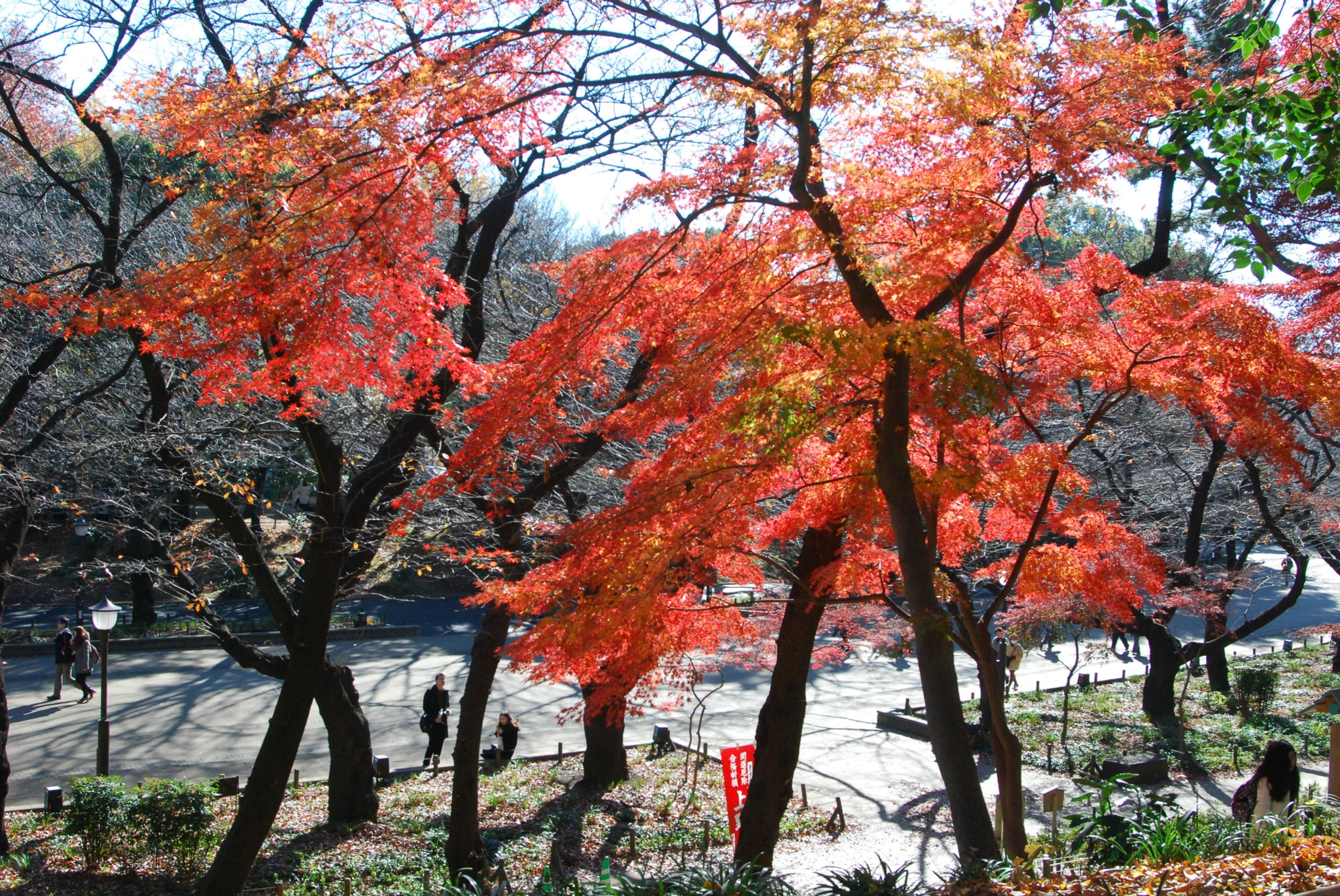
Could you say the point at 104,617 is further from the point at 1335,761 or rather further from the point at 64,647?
the point at 1335,761

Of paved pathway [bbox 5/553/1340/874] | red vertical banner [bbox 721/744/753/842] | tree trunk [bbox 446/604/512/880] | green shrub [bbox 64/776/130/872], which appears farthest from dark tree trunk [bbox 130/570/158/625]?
red vertical banner [bbox 721/744/753/842]

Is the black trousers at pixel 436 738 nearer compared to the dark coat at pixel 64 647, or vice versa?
the black trousers at pixel 436 738

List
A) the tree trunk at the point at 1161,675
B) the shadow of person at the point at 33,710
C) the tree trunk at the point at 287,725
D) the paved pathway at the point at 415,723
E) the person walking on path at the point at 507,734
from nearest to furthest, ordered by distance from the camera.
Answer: the tree trunk at the point at 287,725 < the paved pathway at the point at 415,723 < the person walking on path at the point at 507,734 < the shadow of person at the point at 33,710 < the tree trunk at the point at 1161,675

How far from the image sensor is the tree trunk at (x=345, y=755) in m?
10.2

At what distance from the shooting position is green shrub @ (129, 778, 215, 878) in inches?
324

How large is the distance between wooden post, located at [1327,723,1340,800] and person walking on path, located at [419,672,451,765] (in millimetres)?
10808

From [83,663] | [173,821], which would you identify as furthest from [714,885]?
[83,663]

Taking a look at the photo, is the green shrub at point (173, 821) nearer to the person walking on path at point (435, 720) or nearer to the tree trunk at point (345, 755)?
the tree trunk at point (345, 755)

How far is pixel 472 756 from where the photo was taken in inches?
344

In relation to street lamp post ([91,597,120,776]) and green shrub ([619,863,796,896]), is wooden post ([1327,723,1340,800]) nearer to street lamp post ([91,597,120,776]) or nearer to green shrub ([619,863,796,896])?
green shrub ([619,863,796,896])

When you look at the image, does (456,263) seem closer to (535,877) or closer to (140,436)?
(140,436)

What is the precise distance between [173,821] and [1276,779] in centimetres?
980

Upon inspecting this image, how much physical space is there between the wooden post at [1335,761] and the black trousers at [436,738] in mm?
10854

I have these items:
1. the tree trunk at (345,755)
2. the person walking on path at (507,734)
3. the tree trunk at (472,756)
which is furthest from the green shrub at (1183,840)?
the person walking on path at (507,734)
